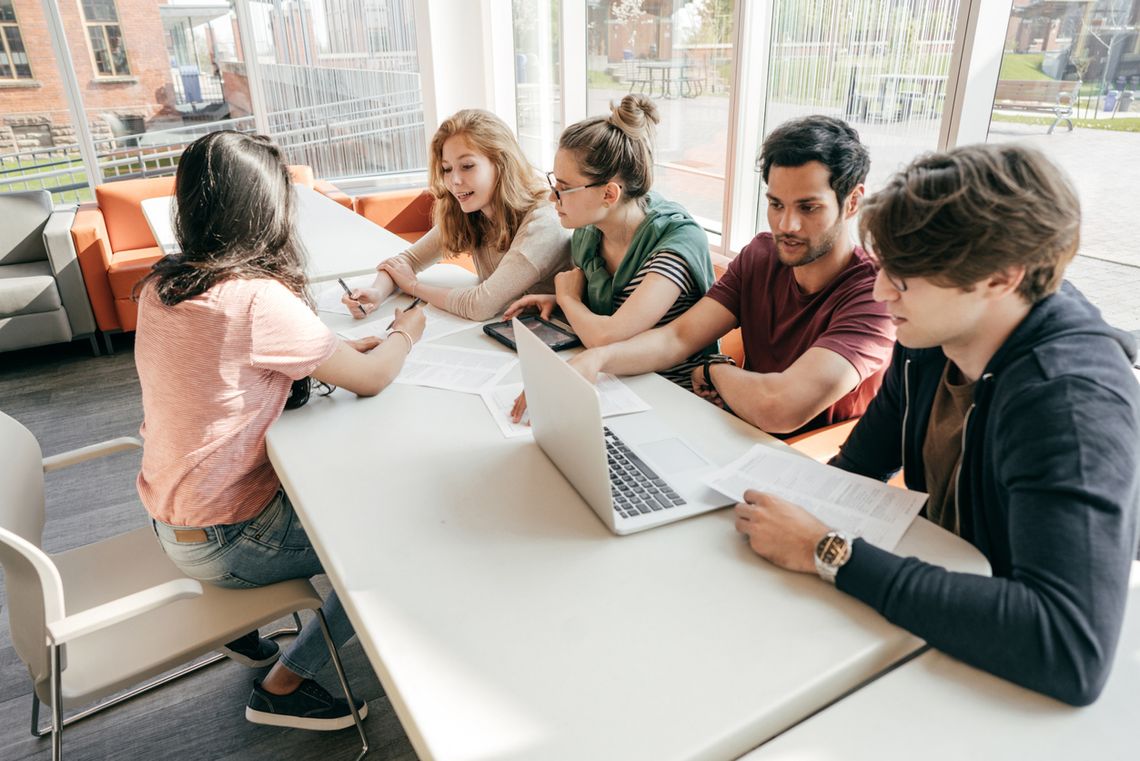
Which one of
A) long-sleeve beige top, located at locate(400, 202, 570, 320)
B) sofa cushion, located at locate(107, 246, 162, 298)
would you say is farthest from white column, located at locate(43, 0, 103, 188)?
long-sleeve beige top, located at locate(400, 202, 570, 320)

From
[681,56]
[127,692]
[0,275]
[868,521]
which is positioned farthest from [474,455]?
[0,275]

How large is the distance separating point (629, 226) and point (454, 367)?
Result: 62 centimetres

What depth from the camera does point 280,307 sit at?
1355mm

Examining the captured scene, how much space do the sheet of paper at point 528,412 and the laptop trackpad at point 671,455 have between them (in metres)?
0.14

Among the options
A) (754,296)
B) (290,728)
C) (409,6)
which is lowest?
(290,728)

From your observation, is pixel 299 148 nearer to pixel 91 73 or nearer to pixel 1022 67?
pixel 91 73

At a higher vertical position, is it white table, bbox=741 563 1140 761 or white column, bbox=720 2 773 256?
white column, bbox=720 2 773 256

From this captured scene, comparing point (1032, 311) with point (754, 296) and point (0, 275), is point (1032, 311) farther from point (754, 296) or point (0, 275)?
point (0, 275)

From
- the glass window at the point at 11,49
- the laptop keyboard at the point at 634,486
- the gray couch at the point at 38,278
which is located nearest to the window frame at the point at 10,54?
the glass window at the point at 11,49

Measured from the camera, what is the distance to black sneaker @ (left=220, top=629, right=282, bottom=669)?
173 centimetres

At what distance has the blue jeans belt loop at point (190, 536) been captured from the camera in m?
1.39

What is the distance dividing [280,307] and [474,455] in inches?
17.4

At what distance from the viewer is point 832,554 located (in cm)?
97

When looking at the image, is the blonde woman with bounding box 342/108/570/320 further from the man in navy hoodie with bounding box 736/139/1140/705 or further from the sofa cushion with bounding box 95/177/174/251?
the sofa cushion with bounding box 95/177/174/251
